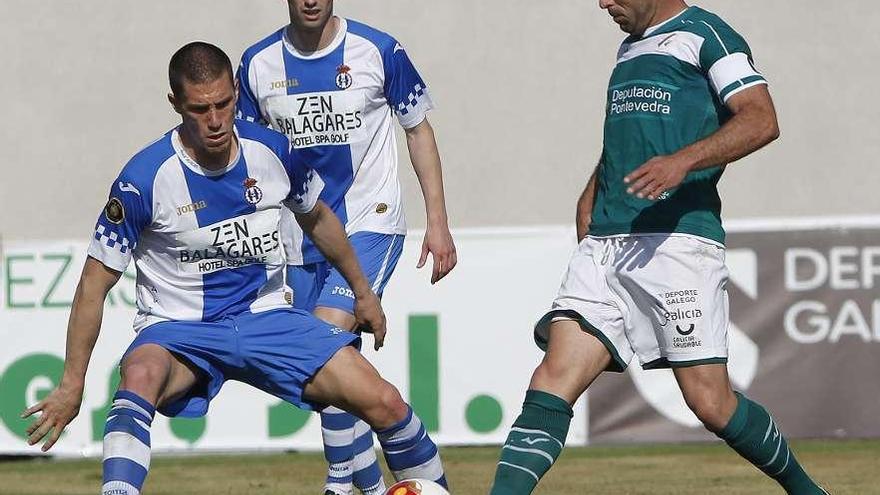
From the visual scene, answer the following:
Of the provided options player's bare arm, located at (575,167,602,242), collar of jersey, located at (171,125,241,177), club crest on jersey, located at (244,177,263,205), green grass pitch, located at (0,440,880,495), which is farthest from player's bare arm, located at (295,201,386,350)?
green grass pitch, located at (0,440,880,495)

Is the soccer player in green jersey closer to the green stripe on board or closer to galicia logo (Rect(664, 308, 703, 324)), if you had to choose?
galicia logo (Rect(664, 308, 703, 324))

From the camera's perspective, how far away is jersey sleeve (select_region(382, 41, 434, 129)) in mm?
7367

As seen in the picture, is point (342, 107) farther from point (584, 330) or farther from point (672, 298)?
point (672, 298)

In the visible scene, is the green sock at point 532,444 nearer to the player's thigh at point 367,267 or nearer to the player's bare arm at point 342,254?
the player's bare arm at point 342,254

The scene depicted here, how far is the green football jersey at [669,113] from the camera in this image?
19.2 feet

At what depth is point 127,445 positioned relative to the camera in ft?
18.2

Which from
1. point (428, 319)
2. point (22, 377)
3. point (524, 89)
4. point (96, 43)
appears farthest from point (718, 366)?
point (96, 43)

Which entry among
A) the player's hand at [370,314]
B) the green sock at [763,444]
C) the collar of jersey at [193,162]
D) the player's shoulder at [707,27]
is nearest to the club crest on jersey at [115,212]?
the collar of jersey at [193,162]

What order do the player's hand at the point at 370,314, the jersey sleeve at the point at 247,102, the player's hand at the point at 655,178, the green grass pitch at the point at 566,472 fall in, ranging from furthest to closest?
the green grass pitch at the point at 566,472 < the jersey sleeve at the point at 247,102 < the player's hand at the point at 370,314 < the player's hand at the point at 655,178

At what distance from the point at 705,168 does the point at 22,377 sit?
6.77 m

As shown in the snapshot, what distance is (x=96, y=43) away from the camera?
46.4ft

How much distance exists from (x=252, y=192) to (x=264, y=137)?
239 mm

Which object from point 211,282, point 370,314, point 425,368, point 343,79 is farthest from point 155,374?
point 425,368

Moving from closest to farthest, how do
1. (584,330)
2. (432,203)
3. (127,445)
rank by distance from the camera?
1. (127,445)
2. (584,330)
3. (432,203)
